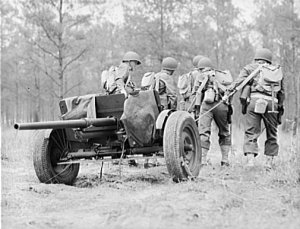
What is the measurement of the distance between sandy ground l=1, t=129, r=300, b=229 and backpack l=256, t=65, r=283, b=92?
1475 mm

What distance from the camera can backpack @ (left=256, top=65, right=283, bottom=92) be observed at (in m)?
7.33

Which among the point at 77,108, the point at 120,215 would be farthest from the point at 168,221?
the point at 77,108

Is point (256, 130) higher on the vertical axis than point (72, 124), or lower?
lower

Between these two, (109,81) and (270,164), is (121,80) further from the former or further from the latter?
(270,164)

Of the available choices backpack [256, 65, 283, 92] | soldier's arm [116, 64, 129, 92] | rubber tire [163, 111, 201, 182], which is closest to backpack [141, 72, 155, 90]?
soldier's arm [116, 64, 129, 92]

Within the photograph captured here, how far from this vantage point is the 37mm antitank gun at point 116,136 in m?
5.64

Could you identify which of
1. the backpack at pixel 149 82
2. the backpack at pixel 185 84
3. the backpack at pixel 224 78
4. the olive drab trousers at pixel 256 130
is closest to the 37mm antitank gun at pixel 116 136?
the olive drab trousers at pixel 256 130

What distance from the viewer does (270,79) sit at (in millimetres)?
7309

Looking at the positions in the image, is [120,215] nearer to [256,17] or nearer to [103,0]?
[103,0]

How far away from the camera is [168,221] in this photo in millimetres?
3424

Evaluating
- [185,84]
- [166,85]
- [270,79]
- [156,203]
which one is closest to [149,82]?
[166,85]

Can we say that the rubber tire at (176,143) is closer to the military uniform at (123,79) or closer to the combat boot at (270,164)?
the military uniform at (123,79)

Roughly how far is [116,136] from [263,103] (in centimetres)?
256

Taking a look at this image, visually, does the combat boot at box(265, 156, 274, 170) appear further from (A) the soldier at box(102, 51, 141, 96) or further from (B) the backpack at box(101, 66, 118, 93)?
(B) the backpack at box(101, 66, 118, 93)
